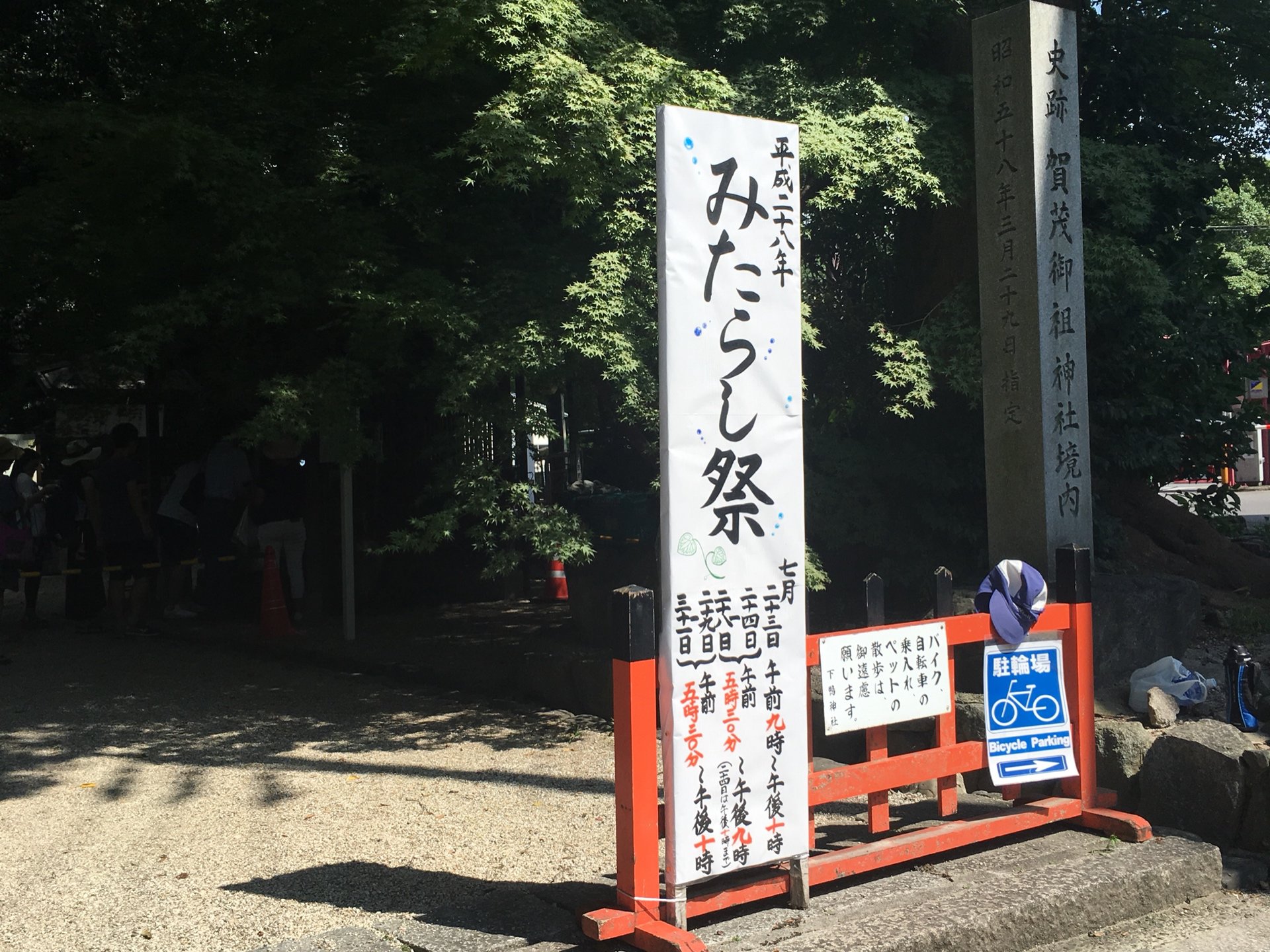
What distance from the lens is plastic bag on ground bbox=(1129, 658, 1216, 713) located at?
19.3 ft

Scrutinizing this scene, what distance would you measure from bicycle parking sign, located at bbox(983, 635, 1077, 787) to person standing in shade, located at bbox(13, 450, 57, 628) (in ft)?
32.4

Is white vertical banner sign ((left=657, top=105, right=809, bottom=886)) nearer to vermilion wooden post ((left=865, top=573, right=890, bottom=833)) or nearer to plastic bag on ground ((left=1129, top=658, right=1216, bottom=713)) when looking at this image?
vermilion wooden post ((left=865, top=573, right=890, bottom=833))

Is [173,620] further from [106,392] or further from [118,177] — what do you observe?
[118,177]

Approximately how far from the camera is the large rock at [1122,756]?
536 cm

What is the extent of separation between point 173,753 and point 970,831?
4.73 metres

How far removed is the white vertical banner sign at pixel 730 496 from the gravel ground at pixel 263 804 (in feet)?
3.87

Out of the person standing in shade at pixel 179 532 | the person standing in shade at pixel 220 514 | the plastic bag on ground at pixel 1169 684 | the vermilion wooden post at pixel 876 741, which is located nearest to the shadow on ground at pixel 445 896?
the vermilion wooden post at pixel 876 741

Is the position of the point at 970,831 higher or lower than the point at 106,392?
lower

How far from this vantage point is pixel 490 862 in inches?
192

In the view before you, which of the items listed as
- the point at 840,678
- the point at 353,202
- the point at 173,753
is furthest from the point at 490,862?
the point at 353,202

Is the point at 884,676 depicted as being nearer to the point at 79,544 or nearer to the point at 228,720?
the point at 228,720

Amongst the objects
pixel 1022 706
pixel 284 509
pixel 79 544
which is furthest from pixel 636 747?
pixel 79 544

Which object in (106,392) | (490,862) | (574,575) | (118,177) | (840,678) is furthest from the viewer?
(574,575)

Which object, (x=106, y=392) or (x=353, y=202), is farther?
(x=106, y=392)
